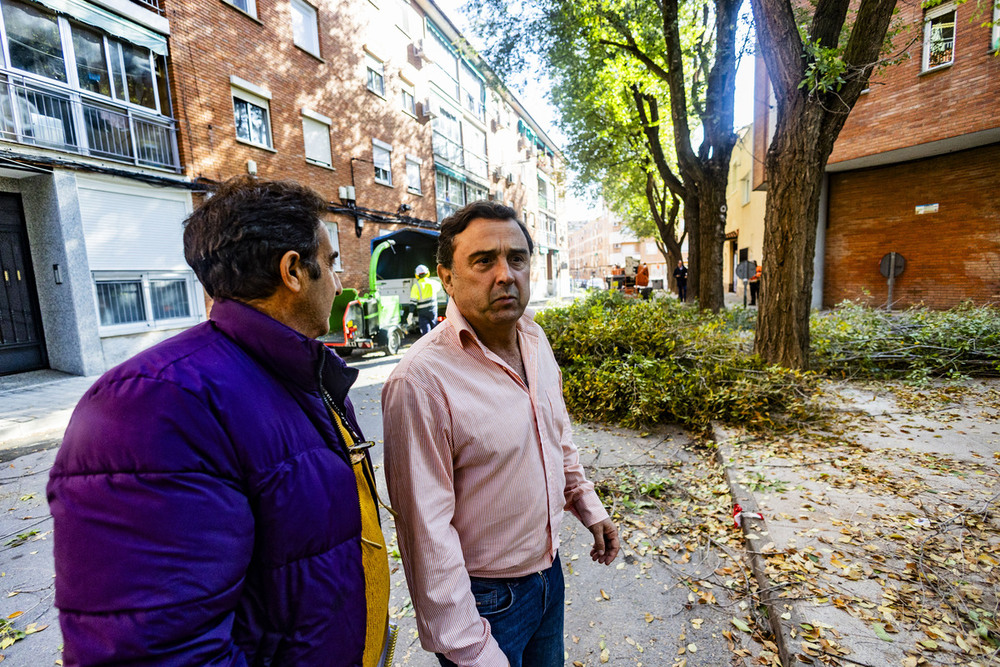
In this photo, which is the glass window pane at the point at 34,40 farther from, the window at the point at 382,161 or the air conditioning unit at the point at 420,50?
the air conditioning unit at the point at 420,50

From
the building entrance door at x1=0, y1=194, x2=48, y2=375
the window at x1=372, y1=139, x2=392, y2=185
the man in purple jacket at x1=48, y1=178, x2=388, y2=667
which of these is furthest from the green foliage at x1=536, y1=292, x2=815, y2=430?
the window at x1=372, y1=139, x2=392, y2=185

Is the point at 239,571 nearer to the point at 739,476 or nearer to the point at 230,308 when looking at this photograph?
the point at 230,308

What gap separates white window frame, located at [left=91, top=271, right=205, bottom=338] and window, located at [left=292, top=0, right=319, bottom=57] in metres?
8.26

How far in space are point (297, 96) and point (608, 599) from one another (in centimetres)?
1633

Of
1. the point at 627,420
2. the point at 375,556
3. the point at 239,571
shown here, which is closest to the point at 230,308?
the point at 239,571

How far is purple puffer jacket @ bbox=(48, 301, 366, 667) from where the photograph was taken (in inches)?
30.0

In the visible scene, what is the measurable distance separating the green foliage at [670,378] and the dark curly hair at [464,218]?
4.31 m

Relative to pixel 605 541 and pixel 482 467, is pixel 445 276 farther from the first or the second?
pixel 605 541

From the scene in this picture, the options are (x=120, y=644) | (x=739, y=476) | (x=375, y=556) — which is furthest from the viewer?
(x=739, y=476)

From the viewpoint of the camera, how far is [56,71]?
9312mm

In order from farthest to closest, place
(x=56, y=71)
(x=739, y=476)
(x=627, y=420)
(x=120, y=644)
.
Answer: (x=56, y=71) → (x=627, y=420) → (x=739, y=476) → (x=120, y=644)

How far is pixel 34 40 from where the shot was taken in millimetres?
9000

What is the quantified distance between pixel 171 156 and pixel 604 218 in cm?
10756

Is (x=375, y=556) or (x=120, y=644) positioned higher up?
(x=120, y=644)
